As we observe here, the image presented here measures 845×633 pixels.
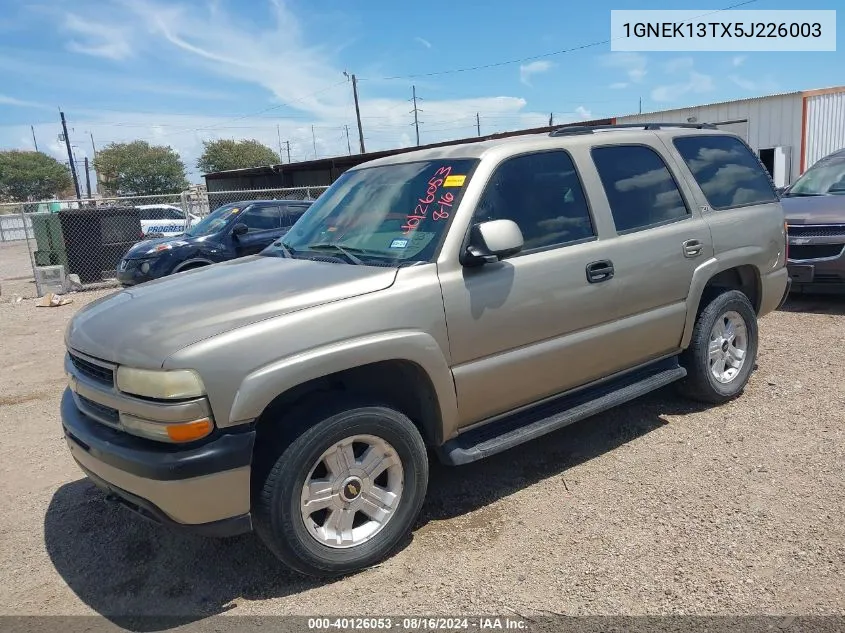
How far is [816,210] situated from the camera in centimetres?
762

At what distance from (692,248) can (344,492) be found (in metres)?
2.81

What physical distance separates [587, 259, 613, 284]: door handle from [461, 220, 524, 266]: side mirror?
652mm

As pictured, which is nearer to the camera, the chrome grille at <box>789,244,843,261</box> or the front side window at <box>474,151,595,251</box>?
the front side window at <box>474,151,595,251</box>

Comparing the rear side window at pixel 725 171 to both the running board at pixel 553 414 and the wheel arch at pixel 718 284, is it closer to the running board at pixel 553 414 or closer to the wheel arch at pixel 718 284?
the wheel arch at pixel 718 284

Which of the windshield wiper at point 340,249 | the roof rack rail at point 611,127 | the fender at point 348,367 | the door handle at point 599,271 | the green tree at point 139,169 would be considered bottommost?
the fender at point 348,367

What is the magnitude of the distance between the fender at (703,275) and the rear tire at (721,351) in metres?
0.13

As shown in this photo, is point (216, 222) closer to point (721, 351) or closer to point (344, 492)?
point (721, 351)

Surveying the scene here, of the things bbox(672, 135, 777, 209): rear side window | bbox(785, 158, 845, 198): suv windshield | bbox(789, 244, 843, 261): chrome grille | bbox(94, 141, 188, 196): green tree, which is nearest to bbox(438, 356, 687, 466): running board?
bbox(672, 135, 777, 209): rear side window

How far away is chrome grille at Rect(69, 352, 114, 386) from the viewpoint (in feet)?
9.51

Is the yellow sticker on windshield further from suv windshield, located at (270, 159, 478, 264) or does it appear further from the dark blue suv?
the dark blue suv

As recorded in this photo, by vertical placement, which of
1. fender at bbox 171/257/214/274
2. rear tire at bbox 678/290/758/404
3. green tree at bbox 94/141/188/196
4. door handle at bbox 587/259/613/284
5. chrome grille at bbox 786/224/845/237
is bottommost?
rear tire at bbox 678/290/758/404

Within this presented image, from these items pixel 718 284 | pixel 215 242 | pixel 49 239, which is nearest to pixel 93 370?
pixel 718 284

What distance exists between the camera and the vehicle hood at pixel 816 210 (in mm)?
7404

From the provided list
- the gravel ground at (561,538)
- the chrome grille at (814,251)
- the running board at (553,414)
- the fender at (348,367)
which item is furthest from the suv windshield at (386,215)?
the chrome grille at (814,251)
